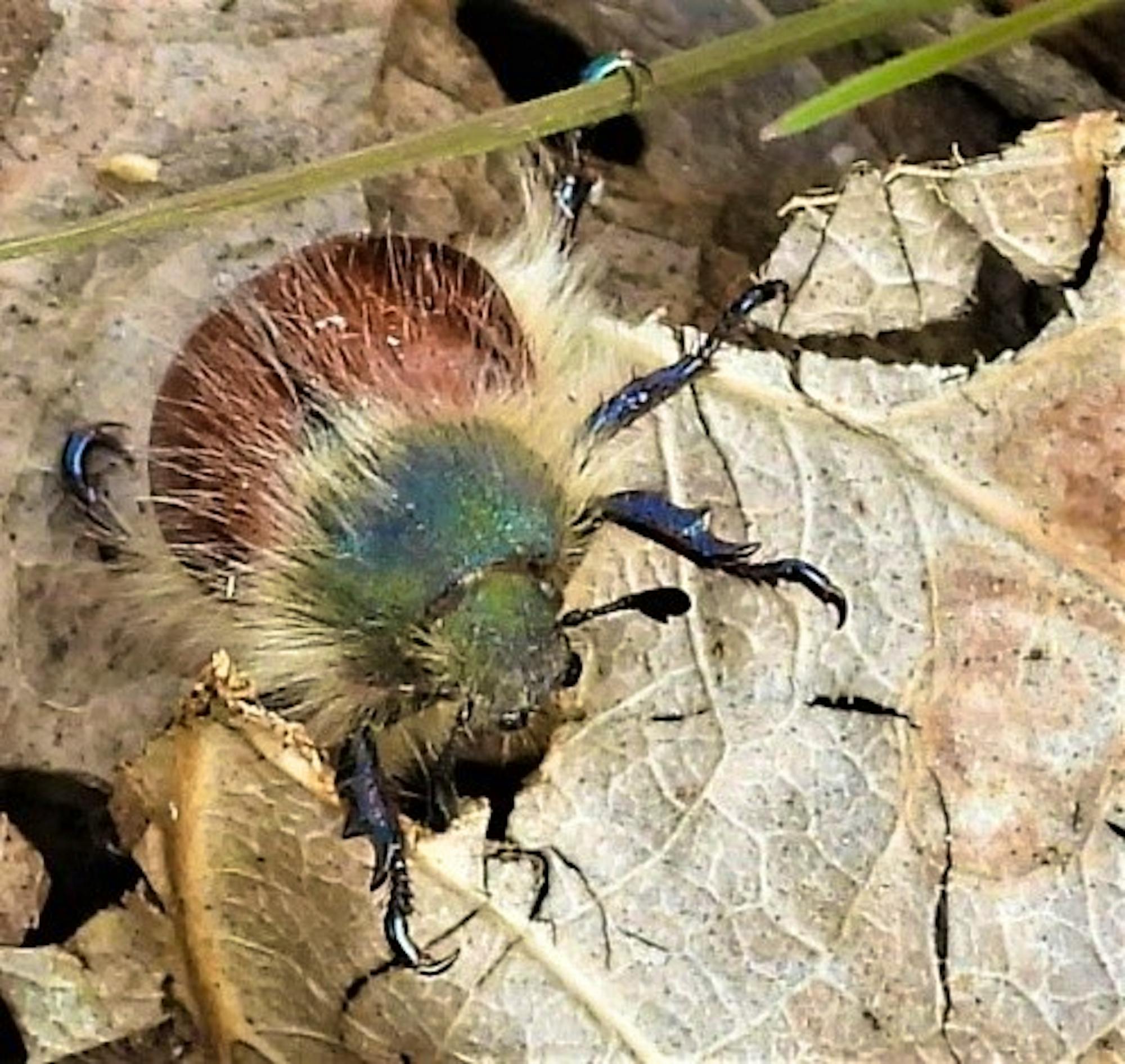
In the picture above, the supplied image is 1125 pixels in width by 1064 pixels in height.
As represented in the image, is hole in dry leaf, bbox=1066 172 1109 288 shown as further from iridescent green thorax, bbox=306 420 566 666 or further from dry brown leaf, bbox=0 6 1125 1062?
iridescent green thorax, bbox=306 420 566 666

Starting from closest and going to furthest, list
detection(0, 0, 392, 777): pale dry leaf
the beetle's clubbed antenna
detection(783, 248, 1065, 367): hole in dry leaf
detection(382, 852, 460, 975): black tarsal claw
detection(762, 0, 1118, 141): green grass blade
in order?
detection(382, 852, 460, 975): black tarsal claw < detection(762, 0, 1118, 141): green grass blade < detection(783, 248, 1065, 367): hole in dry leaf < detection(0, 0, 392, 777): pale dry leaf < the beetle's clubbed antenna

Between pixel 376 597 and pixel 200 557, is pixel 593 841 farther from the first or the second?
pixel 200 557

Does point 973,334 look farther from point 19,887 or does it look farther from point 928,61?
point 19,887

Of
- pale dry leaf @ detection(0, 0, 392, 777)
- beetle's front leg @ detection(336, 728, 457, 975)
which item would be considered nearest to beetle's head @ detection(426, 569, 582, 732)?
beetle's front leg @ detection(336, 728, 457, 975)

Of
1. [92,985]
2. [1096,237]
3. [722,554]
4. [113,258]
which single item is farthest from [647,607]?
[113,258]

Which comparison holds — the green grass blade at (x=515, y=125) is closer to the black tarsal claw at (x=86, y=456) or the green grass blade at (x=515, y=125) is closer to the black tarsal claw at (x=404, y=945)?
the black tarsal claw at (x=86, y=456)

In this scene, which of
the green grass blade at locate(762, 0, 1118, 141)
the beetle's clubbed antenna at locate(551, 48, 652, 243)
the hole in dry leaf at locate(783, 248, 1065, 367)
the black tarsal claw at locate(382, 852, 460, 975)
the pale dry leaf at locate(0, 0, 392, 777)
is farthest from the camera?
the beetle's clubbed antenna at locate(551, 48, 652, 243)

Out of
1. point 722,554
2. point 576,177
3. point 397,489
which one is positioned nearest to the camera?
point 722,554
